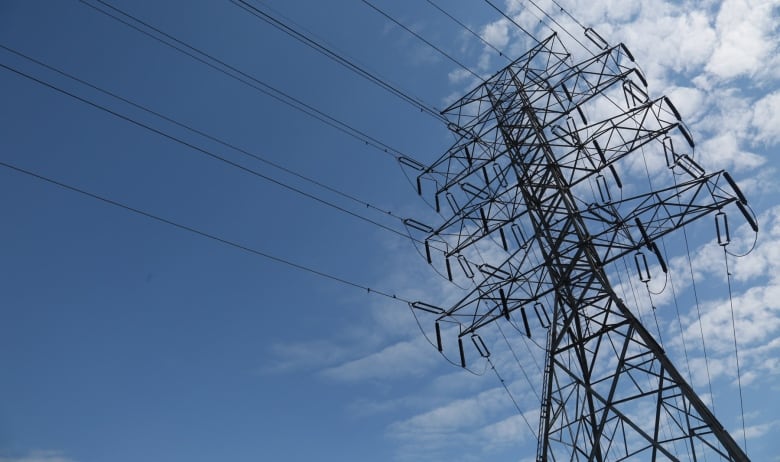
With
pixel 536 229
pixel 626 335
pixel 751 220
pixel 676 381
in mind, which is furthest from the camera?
pixel 536 229

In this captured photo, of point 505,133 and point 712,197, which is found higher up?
point 505,133

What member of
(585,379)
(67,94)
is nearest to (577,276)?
(585,379)

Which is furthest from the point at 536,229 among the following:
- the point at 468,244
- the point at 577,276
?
the point at 468,244

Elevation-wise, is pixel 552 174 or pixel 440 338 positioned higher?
pixel 552 174

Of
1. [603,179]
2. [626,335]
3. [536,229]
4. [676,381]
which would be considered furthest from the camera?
[603,179]

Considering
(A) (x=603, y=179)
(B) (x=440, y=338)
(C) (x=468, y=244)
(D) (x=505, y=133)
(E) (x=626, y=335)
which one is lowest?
(E) (x=626, y=335)

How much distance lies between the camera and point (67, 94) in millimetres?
10445

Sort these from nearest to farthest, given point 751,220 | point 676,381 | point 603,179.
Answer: point 676,381 < point 751,220 < point 603,179

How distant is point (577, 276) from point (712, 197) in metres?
3.12

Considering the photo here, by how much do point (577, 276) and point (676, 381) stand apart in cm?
296

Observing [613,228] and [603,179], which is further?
[603,179]

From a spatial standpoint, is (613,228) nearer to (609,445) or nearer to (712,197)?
(712,197)

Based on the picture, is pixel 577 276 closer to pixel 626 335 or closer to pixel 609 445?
pixel 626 335

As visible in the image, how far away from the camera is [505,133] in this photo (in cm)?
1541
